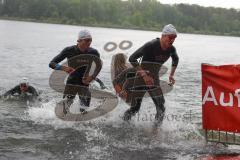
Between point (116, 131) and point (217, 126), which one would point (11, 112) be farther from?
→ point (217, 126)

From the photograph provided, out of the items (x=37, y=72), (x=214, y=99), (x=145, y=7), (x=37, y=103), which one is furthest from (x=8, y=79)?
(x=145, y=7)

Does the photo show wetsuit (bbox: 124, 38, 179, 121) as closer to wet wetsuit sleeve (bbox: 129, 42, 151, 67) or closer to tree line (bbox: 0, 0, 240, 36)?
wet wetsuit sleeve (bbox: 129, 42, 151, 67)

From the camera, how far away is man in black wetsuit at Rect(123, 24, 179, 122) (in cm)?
962

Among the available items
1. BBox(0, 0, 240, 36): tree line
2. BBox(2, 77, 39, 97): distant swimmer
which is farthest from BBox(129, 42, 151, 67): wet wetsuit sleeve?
BBox(0, 0, 240, 36): tree line

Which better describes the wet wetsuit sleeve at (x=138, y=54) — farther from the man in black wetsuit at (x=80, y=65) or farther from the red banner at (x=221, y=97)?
the red banner at (x=221, y=97)

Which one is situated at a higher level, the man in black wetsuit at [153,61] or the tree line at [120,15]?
the tree line at [120,15]

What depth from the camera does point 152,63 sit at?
393 inches

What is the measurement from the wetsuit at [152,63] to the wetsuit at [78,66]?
1072mm

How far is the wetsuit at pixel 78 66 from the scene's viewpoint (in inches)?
402

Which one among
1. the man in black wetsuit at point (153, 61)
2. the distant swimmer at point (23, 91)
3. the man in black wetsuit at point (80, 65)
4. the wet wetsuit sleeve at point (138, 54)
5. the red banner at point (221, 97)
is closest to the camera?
the red banner at point (221, 97)

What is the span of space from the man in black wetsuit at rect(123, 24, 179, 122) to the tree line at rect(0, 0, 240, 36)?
134 m

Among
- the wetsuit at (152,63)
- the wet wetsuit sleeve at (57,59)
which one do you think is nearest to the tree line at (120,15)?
the wetsuit at (152,63)

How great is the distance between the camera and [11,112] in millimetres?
12891

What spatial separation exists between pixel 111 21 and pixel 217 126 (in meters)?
148
